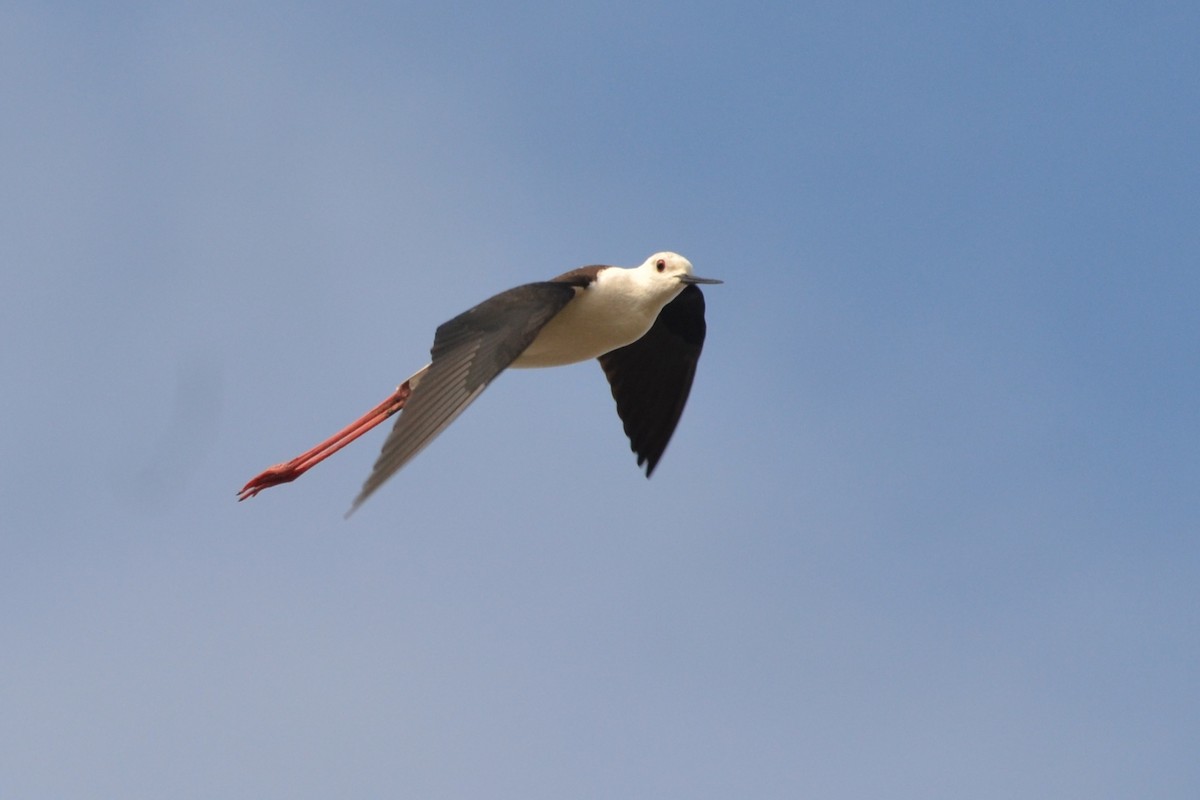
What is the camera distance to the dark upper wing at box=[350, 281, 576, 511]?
34.7 ft

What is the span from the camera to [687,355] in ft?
48.6

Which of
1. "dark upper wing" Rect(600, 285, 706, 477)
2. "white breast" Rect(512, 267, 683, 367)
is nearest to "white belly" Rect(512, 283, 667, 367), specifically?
"white breast" Rect(512, 267, 683, 367)

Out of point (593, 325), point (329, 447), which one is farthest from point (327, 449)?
point (593, 325)

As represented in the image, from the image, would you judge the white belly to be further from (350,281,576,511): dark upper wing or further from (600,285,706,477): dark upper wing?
(600,285,706,477): dark upper wing

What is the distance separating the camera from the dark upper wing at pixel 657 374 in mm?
14664

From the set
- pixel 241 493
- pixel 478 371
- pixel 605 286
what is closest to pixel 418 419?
pixel 478 371

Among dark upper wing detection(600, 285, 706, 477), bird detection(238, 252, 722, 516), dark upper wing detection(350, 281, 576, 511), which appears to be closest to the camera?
dark upper wing detection(350, 281, 576, 511)

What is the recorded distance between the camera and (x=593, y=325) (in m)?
13.4

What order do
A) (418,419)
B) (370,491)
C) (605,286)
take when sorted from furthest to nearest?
(605,286)
(418,419)
(370,491)

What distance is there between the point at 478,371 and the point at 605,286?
2.26 metres

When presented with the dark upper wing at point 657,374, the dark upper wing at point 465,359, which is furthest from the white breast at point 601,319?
the dark upper wing at point 657,374

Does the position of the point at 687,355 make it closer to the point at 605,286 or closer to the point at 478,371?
the point at 605,286

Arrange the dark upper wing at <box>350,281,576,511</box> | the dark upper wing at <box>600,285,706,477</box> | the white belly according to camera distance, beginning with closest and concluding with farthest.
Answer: the dark upper wing at <box>350,281,576,511</box> → the white belly → the dark upper wing at <box>600,285,706,477</box>

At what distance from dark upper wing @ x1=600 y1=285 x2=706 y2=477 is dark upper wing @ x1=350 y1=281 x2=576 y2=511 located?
1.77 metres
